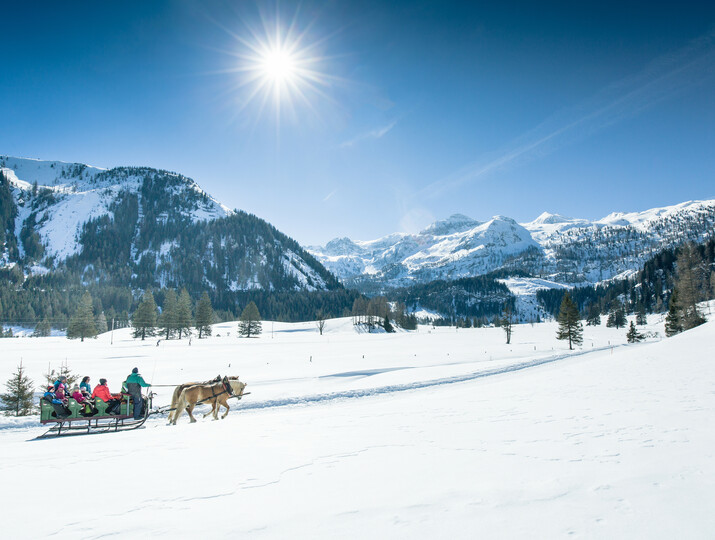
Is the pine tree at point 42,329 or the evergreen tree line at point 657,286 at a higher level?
the evergreen tree line at point 657,286

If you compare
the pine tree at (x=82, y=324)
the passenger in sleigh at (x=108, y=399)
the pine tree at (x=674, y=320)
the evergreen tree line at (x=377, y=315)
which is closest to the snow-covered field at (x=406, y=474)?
the passenger in sleigh at (x=108, y=399)

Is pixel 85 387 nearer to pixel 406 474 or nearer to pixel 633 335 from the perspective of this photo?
pixel 406 474

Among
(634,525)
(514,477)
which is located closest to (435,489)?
(514,477)

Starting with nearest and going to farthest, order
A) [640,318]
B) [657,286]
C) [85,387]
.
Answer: [85,387]
[640,318]
[657,286]

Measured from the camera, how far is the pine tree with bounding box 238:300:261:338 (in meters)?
87.9

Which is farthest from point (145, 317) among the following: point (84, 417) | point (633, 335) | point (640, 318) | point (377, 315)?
point (640, 318)

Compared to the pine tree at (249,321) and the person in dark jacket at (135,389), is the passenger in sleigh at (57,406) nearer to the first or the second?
the person in dark jacket at (135,389)

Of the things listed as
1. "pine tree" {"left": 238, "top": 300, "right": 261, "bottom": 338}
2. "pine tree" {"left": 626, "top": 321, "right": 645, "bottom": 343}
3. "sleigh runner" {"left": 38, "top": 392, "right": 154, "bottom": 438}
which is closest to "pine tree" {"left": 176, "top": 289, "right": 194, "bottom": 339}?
"pine tree" {"left": 238, "top": 300, "right": 261, "bottom": 338}

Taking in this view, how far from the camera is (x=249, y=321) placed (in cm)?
8812

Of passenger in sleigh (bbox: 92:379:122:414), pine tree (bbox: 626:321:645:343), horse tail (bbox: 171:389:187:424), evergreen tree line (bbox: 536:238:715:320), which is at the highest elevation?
evergreen tree line (bbox: 536:238:715:320)

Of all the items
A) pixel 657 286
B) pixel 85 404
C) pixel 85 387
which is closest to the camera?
pixel 85 404

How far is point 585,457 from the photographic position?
6.43 m

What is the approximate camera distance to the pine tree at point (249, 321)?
288 feet

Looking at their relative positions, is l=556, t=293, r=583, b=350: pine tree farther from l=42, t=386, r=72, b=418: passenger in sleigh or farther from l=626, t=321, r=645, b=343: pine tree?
l=42, t=386, r=72, b=418: passenger in sleigh
